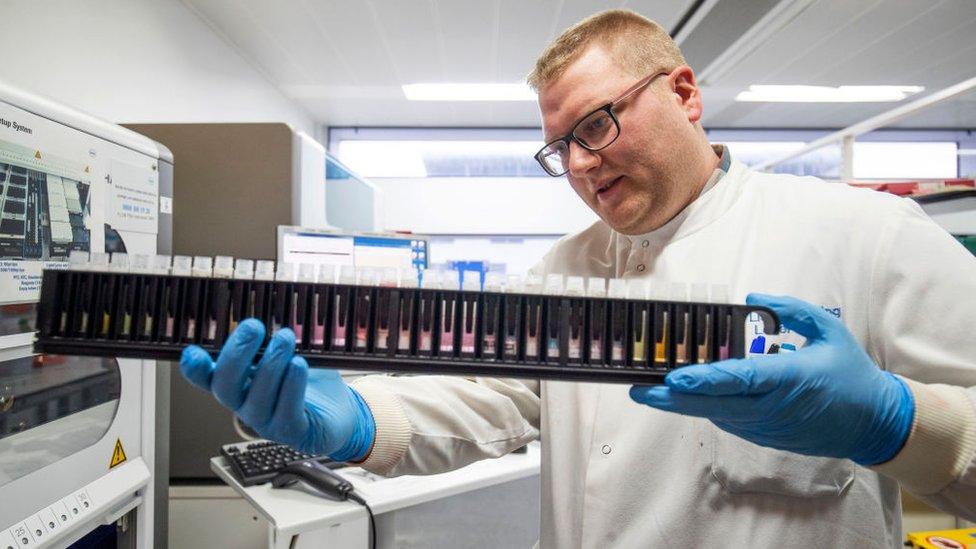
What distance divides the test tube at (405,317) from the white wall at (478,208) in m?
3.87

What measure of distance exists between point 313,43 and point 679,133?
271 centimetres

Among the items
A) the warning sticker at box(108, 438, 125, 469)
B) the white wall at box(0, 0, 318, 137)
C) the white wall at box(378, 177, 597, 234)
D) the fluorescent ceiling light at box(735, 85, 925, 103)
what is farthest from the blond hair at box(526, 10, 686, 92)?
the white wall at box(378, 177, 597, 234)

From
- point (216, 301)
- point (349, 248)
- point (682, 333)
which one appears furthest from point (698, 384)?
point (349, 248)

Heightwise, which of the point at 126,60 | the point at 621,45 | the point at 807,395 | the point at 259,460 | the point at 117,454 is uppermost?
the point at 126,60

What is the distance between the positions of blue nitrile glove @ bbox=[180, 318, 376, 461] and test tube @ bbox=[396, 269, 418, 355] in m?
0.11

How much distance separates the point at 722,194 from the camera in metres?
0.87

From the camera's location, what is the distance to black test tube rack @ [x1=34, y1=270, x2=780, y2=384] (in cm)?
56

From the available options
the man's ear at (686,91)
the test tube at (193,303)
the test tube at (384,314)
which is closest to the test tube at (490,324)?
the test tube at (384,314)

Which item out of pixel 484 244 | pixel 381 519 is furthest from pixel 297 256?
pixel 484 244

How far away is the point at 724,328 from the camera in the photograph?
1.88 feet

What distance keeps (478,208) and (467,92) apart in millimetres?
1049

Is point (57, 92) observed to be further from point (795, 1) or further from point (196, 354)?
point (795, 1)

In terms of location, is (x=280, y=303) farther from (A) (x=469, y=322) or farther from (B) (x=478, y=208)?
(B) (x=478, y=208)

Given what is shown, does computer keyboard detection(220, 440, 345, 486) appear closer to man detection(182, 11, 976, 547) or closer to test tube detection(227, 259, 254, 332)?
man detection(182, 11, 976, 547)
